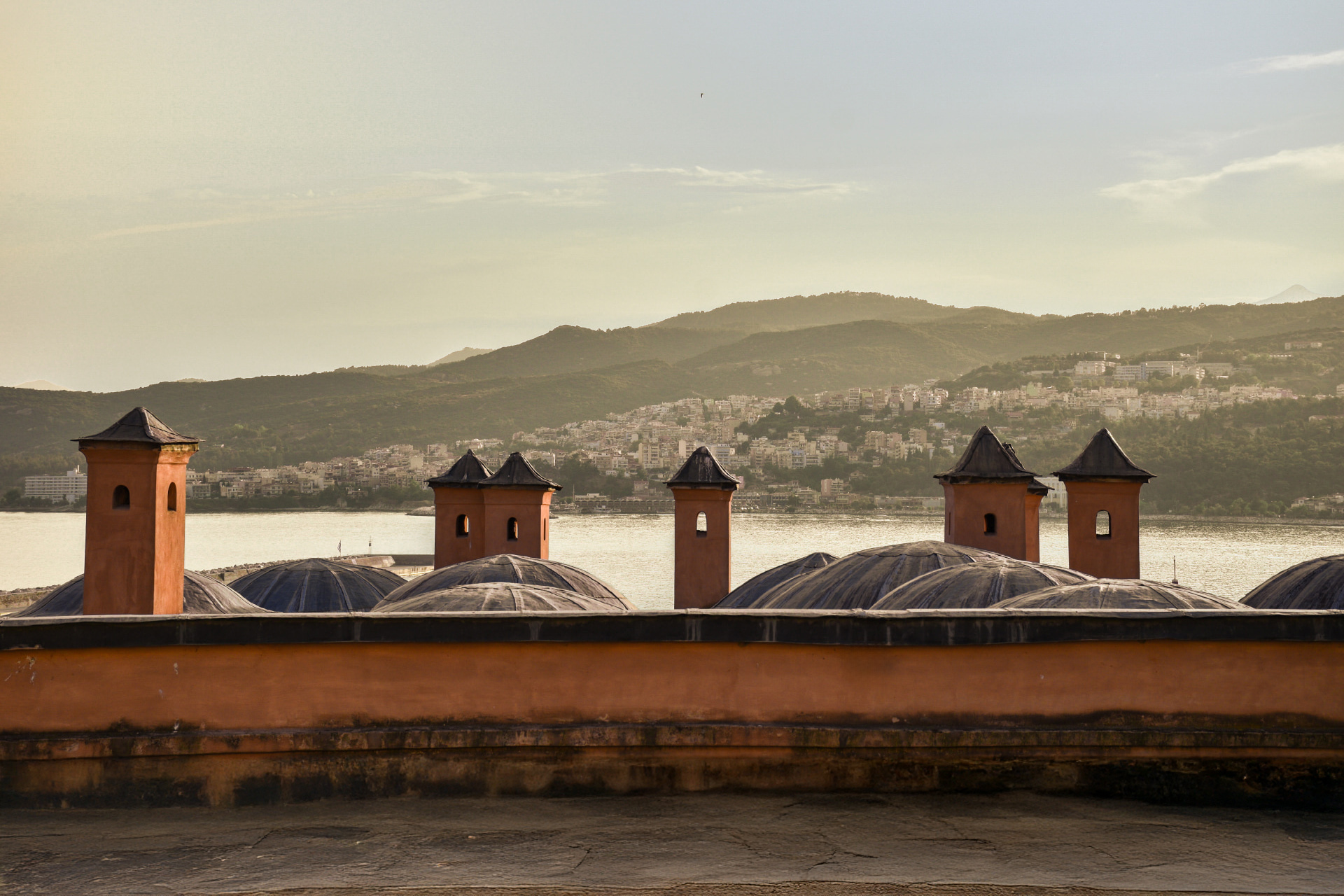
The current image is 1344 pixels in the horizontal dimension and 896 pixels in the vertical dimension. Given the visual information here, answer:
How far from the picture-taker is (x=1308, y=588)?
1257 centimetres

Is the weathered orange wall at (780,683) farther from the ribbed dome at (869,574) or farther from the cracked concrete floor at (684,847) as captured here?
the ribbed dome at (869,574)

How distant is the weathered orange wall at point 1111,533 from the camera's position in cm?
1712

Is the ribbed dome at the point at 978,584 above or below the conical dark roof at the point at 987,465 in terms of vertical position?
below

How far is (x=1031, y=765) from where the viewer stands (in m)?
5.39

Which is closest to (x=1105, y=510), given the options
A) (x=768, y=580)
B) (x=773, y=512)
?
(x=768, y=580)

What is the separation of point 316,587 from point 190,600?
408 cm

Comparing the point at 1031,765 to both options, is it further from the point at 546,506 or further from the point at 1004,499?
the point at 546,506

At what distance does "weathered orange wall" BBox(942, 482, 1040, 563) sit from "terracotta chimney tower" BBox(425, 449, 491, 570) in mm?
7789

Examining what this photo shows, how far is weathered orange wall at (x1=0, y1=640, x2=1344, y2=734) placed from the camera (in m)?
5.38

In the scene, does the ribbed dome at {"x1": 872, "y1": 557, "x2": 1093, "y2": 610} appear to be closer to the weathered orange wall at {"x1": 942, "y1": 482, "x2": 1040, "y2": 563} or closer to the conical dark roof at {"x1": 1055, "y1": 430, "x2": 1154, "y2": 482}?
the conical dark roof at {"x1": 1055, "y1": 430, "x2": 1154, "y2": 482}

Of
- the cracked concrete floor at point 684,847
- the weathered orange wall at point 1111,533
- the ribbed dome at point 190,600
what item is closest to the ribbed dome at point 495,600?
the cracked concrete floor at point 684,847

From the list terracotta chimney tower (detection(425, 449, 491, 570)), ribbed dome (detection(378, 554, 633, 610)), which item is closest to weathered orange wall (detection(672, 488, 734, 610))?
terracotta chimney tower (detection(425, 449, 491, 570))

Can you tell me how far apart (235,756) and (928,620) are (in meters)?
3.22

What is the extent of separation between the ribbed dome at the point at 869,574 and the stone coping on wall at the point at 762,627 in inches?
336
